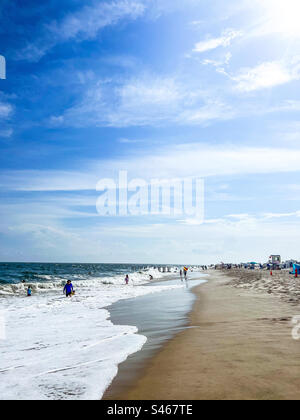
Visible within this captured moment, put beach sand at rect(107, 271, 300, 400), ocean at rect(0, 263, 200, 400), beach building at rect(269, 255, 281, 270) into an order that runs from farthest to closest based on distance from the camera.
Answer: beach building at rect(269, 255, 281, 270)
ocean at rect(0, 263, 200, 400)
beach sand at rect(107, 271, 300, 400)

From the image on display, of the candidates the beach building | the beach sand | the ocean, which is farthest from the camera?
the beach building

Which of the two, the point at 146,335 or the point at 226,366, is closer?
the point at 226,366

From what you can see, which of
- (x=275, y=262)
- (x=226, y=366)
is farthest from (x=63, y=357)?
(x=275, y=262)

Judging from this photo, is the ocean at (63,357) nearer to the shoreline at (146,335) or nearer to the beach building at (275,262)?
the shoreline at (146,335)

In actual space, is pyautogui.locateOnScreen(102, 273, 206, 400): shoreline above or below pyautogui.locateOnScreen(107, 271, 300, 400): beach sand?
below

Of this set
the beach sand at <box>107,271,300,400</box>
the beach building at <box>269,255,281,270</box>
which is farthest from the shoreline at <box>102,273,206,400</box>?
the beach building at <box>269,255,281,270</box>

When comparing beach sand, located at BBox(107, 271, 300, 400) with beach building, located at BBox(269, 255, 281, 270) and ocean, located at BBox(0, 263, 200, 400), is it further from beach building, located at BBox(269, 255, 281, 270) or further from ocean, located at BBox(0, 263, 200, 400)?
beach building, located at BBox(269, 255, 281, 270)

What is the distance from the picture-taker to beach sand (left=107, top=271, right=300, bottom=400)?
481cm

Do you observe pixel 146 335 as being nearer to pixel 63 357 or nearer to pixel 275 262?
pixel 63 357

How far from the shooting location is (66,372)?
655 cm

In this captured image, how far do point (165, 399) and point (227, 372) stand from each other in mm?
1513

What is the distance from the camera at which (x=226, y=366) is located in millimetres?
5961

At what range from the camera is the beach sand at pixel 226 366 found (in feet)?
15.8
